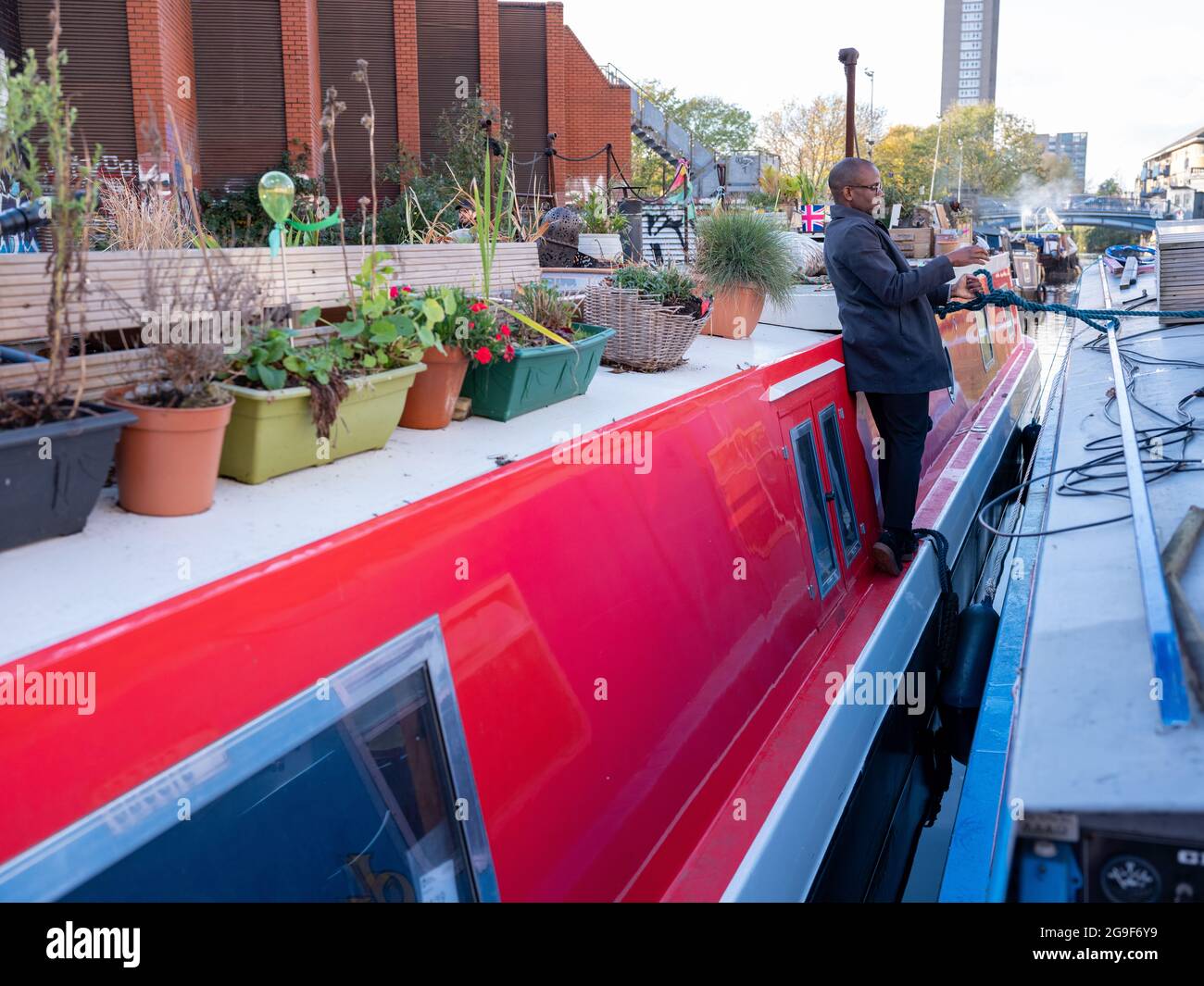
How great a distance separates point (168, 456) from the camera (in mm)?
1814

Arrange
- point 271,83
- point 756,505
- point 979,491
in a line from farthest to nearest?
point 271,83 < point 979,491 < point 756,505

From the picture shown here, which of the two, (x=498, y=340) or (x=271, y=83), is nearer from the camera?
(x=498, y=340)

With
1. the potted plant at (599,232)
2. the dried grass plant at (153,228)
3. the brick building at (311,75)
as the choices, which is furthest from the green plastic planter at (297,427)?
the brick building at (311,75)

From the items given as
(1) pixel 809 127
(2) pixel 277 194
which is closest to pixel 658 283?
(2) pixel 277 194

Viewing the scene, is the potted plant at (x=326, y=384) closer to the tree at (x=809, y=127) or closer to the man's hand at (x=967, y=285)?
the man's hand at (x=967, y=285)

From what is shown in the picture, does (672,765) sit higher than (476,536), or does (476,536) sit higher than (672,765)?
(476,536)

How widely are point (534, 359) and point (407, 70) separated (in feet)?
73.4

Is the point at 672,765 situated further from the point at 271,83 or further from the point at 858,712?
the point at 271,83

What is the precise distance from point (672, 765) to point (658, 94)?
5593 centimetres

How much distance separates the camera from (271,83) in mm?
19953

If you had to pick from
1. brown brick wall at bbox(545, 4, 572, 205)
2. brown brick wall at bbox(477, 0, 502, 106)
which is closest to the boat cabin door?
brown brick wall at bbox(477, 0, 502, 106)

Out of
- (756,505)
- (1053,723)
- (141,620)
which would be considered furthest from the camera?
(756,505)
